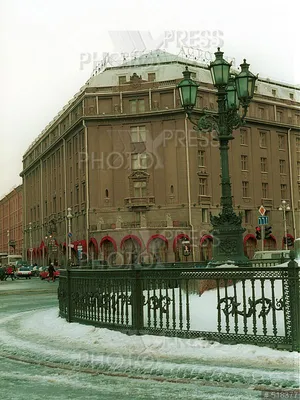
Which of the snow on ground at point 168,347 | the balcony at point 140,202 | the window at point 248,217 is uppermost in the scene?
the balcony at point 140,202

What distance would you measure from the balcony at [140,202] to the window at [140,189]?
2.17 feet

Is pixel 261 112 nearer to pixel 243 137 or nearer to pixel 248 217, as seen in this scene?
pixel 243 137

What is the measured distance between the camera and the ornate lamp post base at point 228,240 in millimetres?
13789

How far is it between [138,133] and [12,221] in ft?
235

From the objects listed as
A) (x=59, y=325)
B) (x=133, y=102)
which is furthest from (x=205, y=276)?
(x=133, y=102)

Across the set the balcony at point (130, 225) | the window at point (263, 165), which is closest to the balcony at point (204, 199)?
the balcony at point (130, 225)

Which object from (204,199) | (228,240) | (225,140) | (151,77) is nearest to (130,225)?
(204,199)

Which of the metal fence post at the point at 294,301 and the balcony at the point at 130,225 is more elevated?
the balcony at the point at 130,225

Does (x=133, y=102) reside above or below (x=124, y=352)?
above

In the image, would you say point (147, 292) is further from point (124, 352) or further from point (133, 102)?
point (133, 102)

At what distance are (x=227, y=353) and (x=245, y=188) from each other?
55145 millimetres

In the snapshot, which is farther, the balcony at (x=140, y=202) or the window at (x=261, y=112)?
the window at (x=261, y=112)

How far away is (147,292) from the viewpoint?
A: 935 centimetres

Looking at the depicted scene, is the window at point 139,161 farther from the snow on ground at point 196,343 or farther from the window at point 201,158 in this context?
the snow on ground at point 196,343
